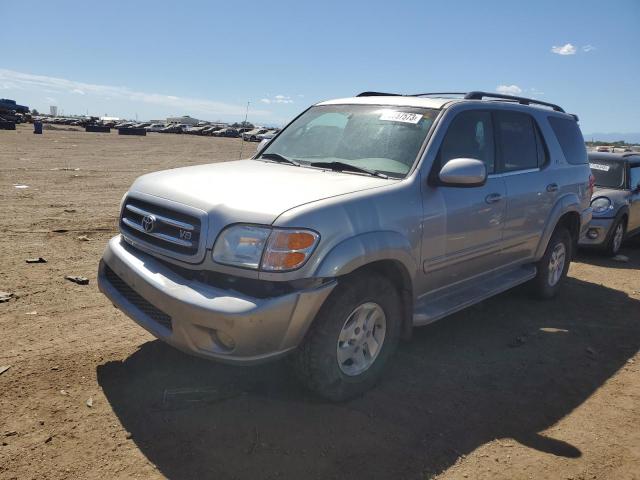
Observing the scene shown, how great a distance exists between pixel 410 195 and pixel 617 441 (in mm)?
1954

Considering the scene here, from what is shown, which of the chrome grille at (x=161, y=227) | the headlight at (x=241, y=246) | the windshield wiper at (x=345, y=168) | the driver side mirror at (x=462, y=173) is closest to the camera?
the headlight at (x=241, y=246)

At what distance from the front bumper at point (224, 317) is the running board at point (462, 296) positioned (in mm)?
1051

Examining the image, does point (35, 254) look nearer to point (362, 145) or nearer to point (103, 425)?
point (103, 425)

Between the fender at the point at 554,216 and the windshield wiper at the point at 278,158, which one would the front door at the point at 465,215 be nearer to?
the fender at the point at 554,216

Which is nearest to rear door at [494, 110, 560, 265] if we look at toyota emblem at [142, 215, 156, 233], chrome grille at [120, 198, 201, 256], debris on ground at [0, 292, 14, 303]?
chrome grille at [120, 198, 201, 256]

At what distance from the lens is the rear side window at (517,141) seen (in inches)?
183

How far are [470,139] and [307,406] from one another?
2.45 meters

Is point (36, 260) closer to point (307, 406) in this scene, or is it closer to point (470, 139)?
point (307, 406)

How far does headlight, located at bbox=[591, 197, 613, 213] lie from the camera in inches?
317

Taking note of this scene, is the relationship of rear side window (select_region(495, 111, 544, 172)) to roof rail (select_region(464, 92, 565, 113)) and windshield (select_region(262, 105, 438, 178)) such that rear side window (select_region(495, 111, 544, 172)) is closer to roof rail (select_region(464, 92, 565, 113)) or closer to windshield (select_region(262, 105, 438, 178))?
roof rail (select_region(464, 92, 565, 113))

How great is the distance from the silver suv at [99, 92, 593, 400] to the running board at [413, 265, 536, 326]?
0.6 inches

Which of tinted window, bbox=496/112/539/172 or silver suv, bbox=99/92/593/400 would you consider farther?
tinted window, bbox=496/112/539/172

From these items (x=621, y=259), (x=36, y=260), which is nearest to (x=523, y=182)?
(x=621, y=259)

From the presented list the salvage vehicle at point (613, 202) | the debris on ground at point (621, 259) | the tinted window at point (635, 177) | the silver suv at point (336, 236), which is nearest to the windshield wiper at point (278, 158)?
the silver suv at point (336, 236)
